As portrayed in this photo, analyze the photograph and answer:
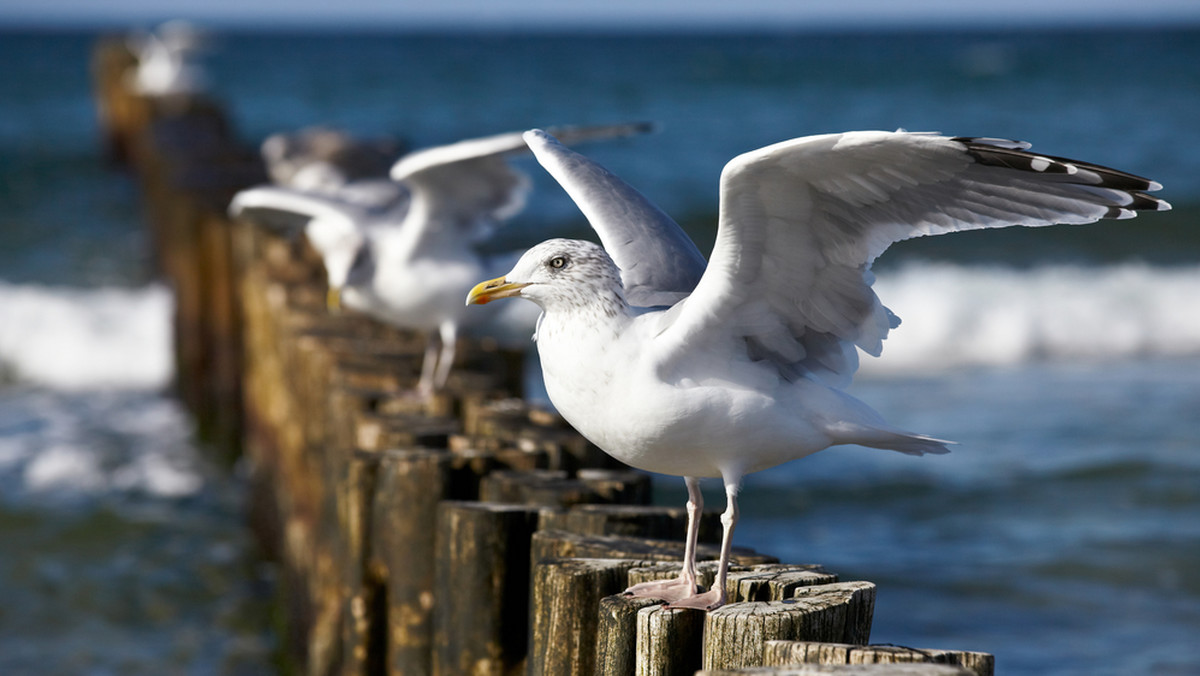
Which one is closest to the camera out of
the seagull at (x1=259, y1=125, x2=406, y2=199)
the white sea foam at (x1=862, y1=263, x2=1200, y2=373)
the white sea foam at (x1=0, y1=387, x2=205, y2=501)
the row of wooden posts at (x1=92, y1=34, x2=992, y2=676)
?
the row of wooden posts at (x1=92, y1=34, x2=992, y2=676)

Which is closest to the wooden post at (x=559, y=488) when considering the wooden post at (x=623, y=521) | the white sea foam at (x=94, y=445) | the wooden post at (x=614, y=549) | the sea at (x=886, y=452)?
the wooden post at (x=623, y=521)

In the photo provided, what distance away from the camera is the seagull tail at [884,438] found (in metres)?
2.98

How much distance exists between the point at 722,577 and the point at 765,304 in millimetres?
608

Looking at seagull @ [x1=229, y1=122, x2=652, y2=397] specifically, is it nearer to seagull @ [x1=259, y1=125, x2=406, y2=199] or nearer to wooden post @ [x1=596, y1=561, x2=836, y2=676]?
seagull @ [x1=259, y1=125, x2=406, y2=199]

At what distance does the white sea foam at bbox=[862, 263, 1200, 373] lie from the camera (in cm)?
1176

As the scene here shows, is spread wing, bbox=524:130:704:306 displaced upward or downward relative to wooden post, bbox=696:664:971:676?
upward

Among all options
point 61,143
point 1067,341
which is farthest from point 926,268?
point 61,143

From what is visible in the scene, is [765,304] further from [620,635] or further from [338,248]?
[338,248]

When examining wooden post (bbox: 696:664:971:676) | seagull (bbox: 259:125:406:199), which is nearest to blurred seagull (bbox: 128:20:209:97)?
seagull (bbox: 259:125:406:199)

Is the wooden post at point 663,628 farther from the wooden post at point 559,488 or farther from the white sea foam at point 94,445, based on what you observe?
the white sea foam at point 94,445

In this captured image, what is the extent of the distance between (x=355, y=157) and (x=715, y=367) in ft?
24.5

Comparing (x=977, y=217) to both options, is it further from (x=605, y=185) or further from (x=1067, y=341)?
(x=1067, y=341)

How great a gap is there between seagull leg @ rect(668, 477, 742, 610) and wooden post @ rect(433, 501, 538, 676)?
0.65 m

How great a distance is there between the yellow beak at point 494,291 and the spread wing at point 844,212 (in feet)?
1.17
